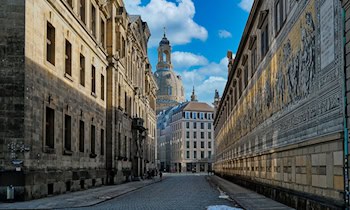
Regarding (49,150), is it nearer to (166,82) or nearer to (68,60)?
(68,60)

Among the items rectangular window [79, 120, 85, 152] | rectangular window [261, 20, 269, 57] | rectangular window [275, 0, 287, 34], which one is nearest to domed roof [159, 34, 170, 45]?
rectangular window [79, 120, 85, 152]

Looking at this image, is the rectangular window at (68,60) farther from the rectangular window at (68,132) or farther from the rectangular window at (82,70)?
the rectangular window at (82,70)

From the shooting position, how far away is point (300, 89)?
15.1m

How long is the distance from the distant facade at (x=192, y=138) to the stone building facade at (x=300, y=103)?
98.3 m

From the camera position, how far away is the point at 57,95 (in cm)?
2534

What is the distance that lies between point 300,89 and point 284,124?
3.20 meters

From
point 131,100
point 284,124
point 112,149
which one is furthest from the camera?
point 131,100

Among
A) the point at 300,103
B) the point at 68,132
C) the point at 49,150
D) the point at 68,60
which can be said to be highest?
the point at 68,60

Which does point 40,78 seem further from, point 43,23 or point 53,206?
point 53,206

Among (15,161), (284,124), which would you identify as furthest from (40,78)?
(284,124)

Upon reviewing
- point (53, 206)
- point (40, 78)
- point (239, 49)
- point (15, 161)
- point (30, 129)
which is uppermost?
point (239, 49)

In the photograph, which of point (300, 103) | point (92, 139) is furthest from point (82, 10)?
point (300, 103)

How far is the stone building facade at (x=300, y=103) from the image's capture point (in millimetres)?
11453

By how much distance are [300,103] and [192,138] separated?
111860mm
